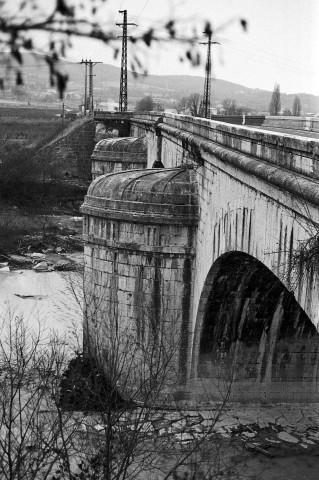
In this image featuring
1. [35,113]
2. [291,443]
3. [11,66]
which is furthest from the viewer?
[35,113]

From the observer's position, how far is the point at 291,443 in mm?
14641

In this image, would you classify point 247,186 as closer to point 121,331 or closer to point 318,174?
point 318,174

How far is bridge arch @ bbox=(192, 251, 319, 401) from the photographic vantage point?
14680 mm

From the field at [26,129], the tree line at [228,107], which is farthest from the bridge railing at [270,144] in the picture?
the tree line at [228,107]

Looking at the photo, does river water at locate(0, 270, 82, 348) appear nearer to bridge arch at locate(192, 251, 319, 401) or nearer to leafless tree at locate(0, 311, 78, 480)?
leafless tree at locate(0, 311, 78, 480)

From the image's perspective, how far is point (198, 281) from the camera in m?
14.5

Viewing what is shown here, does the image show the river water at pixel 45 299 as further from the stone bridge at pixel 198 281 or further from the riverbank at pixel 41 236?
the stone bridge at pixel 198 281

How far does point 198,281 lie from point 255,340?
2223 mm

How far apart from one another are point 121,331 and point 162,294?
3.65ft

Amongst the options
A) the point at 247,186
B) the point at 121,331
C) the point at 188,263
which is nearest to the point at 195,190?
the point at 188,263

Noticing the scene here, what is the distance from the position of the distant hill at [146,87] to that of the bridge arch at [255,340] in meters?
4.00

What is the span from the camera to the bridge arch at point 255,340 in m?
14.7

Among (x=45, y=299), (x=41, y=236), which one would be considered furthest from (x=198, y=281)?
(x=41, y=236)

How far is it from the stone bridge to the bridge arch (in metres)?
0.02
